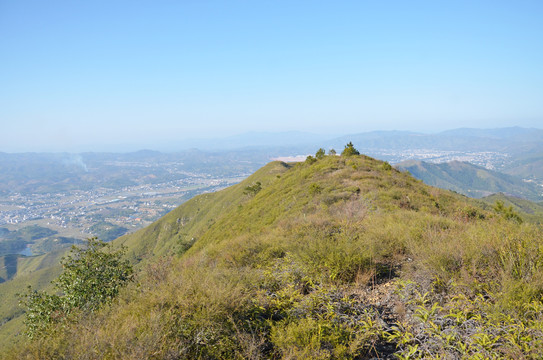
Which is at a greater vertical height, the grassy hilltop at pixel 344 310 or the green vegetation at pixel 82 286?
the grassy hilltop at pixel 344 310

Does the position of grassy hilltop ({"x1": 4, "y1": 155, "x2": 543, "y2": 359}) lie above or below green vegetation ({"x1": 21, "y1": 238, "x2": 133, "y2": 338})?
above

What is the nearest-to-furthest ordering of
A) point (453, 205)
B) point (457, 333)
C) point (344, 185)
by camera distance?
point (457, 333)
point (453, 205)
point (344, 185)

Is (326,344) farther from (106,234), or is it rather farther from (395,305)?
(106,234)

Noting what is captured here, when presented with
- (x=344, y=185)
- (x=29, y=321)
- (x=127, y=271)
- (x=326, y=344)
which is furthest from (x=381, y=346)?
(x=344, y=185)

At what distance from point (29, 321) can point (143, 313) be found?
7433 mm

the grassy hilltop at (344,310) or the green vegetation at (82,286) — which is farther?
the green vegetation at (82,286)

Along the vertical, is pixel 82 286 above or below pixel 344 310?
below

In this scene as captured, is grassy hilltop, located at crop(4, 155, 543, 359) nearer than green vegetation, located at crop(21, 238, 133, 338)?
Yes

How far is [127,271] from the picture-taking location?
27.8 ft

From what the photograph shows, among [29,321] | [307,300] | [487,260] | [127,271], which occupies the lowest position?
[29,321]

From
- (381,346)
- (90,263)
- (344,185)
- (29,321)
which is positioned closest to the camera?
(381,346)

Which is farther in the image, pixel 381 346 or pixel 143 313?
pixel 143 313

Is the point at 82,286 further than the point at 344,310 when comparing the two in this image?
Yes

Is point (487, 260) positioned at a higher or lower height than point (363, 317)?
higher
